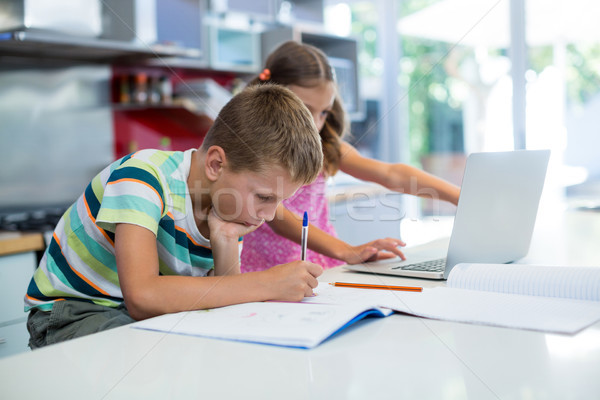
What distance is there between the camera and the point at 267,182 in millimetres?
1027

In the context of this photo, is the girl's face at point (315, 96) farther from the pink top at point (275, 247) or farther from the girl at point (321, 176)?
the pink top at point (275, 247)

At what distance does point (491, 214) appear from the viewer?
112 cm

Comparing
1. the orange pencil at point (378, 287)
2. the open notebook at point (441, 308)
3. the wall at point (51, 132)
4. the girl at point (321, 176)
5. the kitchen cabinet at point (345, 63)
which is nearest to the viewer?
the open notebook at point (441, 308)

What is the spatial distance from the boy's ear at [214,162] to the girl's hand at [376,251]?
0.41 meters

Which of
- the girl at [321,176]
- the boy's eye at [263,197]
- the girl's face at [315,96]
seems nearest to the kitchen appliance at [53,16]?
the girl at [321,176]

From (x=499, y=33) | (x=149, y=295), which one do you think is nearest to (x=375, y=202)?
(x=499, y=33)

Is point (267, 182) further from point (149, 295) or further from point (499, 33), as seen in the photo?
point (499, 33)

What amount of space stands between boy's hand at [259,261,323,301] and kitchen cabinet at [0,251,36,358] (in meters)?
1.16

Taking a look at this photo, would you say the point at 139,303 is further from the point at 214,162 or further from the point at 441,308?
the point at 441,308

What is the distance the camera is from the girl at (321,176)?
1.49 metres

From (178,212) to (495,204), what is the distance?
0.61 meters

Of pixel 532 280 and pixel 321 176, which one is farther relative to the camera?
pixel 321 176

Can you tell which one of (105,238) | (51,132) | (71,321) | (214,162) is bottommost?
(71,321)

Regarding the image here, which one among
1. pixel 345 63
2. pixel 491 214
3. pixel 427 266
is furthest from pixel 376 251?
pixel 345 63
